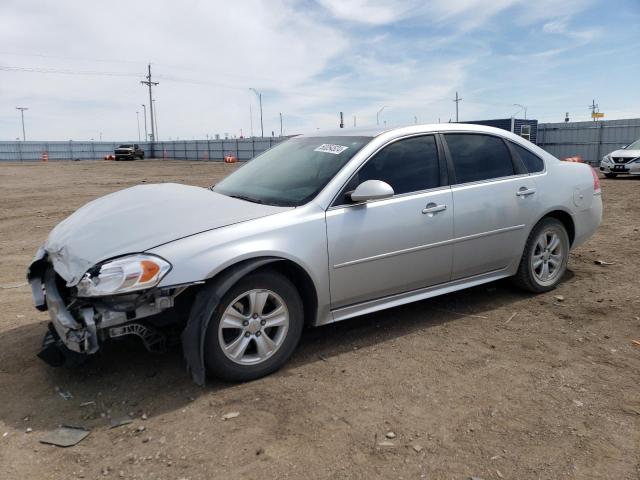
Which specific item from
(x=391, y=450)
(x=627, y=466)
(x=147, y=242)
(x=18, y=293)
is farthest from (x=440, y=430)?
(x=18, y=293)

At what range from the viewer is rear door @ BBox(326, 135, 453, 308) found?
12.3 feet

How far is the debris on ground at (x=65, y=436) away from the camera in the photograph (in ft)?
9.17

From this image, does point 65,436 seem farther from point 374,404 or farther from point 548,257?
point 548,257

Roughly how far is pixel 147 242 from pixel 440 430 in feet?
6.55

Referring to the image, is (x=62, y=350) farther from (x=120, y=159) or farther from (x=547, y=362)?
(x=120, y=159)

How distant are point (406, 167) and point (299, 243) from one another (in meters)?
1.22

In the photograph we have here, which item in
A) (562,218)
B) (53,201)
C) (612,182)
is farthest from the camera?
(612,182)

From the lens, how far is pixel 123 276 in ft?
9.84

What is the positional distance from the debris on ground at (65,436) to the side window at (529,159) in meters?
4.15

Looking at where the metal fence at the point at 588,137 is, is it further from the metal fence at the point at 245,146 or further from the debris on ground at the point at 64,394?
the debris on ground at the point at 64,394

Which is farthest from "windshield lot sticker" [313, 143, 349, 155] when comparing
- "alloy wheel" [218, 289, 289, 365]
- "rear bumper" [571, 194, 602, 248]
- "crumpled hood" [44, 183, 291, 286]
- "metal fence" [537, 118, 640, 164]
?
"metal fence" [537, 118, 640, 164]

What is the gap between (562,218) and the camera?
204 inches

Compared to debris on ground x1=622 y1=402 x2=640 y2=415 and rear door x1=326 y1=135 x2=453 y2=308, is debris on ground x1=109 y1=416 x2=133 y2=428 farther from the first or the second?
debris on ground x1=622 y1=402 x2=640 y2=415

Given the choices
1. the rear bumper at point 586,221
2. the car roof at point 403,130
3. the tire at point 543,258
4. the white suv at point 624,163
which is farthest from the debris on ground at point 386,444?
the white suv at point 624,163
